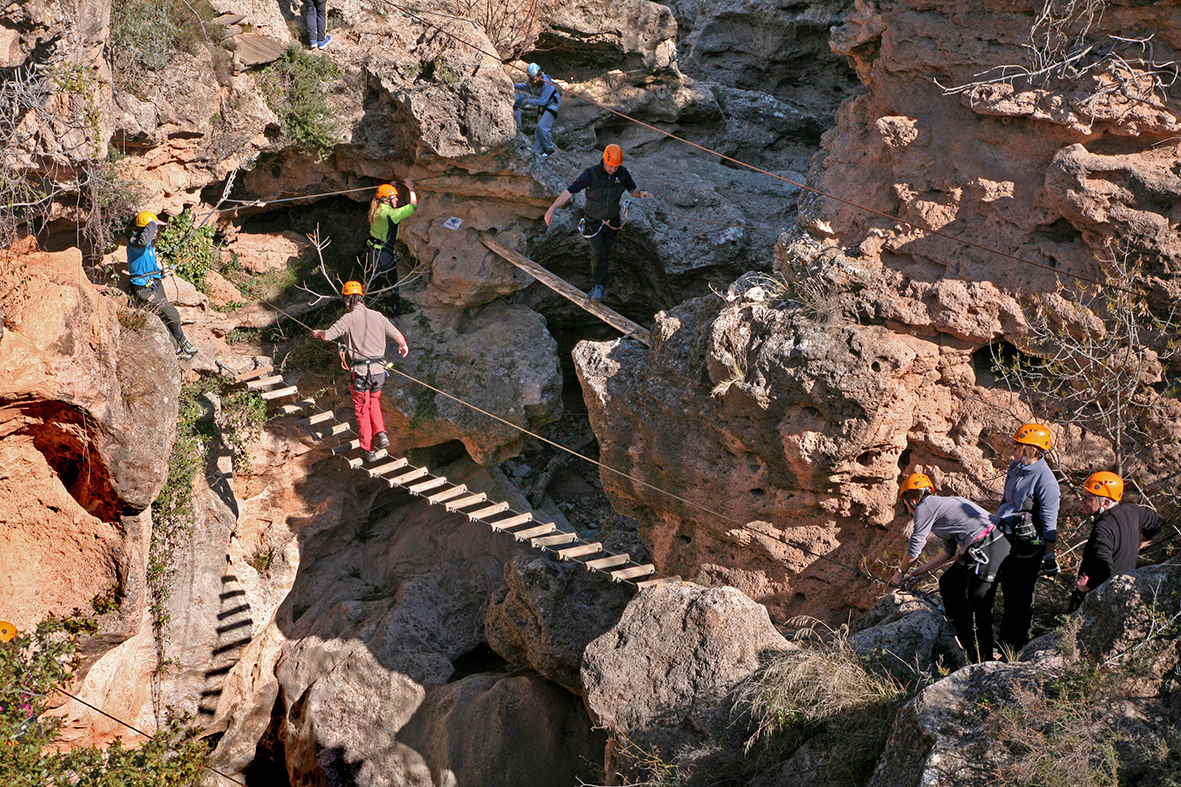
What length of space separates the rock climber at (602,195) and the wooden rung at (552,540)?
8.20 ft

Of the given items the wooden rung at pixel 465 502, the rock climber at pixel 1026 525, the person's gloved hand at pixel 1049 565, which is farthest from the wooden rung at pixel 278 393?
the person's gloved hand at pixel 1049 565

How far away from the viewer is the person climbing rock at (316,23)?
10.8m

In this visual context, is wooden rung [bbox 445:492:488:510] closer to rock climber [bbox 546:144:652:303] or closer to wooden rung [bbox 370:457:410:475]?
wooden rung [bbox 370:457:410:475]

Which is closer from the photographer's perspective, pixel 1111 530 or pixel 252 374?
pixel 1111 530

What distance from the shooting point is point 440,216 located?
444 inches

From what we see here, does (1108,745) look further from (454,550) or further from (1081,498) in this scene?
(454,550)

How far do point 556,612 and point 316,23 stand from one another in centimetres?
698

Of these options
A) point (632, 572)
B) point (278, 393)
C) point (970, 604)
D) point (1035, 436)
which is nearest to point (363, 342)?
point (278, 393)

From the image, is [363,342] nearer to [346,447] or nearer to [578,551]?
[346,447]

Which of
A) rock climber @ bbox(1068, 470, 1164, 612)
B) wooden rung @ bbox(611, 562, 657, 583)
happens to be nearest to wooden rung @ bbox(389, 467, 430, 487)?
wooden rung @ bbox(611, 562, 657, 583)

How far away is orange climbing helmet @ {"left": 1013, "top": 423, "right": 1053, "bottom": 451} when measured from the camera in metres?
6.76

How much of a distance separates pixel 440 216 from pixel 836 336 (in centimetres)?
518

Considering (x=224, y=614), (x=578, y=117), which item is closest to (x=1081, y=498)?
(x=578, y=117)

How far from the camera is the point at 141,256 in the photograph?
9508 millimetres
